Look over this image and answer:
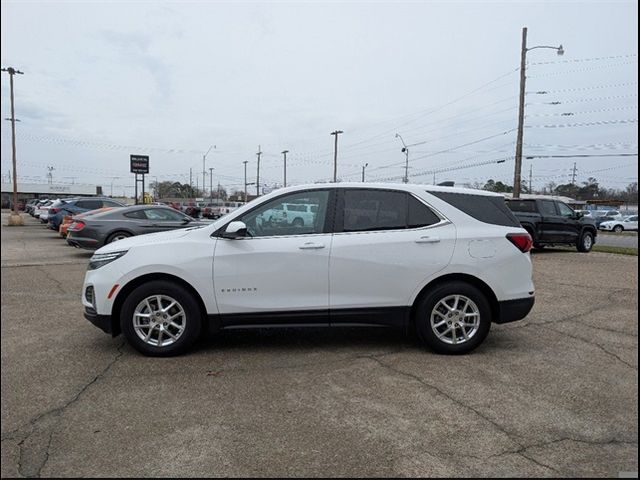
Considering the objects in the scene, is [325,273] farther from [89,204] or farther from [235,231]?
[89,204]

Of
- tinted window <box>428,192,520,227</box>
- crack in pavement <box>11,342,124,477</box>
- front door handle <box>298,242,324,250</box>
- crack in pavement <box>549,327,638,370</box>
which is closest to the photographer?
crack in pavement <box>11,342,124,477</box>

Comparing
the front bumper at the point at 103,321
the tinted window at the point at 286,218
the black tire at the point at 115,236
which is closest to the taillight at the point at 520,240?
the tinted window at the point at 286,218

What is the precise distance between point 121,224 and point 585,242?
46.0ft

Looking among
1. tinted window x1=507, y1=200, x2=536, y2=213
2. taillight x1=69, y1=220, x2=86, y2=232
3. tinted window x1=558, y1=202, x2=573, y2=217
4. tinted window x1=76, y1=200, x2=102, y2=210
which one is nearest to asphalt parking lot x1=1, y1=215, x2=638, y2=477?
taillight x1=69, y1=220, x2=86, y2=232

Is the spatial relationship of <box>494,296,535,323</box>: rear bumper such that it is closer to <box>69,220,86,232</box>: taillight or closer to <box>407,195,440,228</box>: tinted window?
<box>407,195,440,228</box>: tinted window

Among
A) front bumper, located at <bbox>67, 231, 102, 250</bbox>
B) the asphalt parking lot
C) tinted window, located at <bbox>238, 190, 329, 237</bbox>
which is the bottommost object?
the asphalt parking lot

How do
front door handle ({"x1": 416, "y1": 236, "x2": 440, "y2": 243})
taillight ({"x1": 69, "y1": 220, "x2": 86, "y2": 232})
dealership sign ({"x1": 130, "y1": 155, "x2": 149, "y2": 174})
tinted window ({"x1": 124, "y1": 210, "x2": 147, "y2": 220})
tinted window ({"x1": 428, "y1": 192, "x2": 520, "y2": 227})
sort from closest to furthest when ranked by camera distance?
1. front door handle ({"x1": 416, "y1": 236, "x2": 440, "y2": 243})
2. tinted window ({"x1": 428, "y1": 192, "x2": 520, "y2": 227})
3. taillight ({"x1": 69, "y1": 220, "x2": 86, "y2": 232})
4. tinted window ({"x1": 124, "y1": 210, "x2": 147, "y2": 220})
5. dealership sign ({"x1": 130, "y1": 155, "x2": 149, "y2": 174})

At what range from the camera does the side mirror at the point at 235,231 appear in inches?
185

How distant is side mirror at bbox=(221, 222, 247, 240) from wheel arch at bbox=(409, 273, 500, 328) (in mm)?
1814

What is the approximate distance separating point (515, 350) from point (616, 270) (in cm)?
780

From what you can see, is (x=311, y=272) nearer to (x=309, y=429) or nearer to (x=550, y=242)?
(x=309, y=429)

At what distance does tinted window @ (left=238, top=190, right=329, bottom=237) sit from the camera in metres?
4.91

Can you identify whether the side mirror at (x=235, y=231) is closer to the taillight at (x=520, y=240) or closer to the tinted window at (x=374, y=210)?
the tinted window at (x=374, y=210)

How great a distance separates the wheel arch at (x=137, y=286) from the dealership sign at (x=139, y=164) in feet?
119
